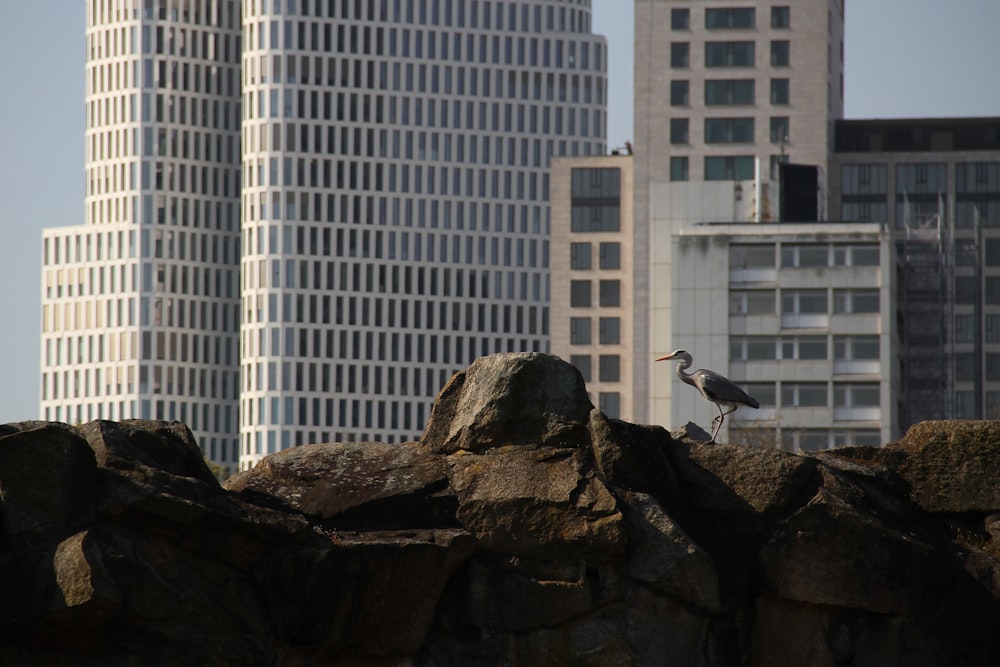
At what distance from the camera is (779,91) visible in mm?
161125

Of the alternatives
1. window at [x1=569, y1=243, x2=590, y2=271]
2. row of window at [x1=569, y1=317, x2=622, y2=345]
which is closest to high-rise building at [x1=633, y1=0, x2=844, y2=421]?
row of window at [x1=569, y1=317, x2=622, y2=345]

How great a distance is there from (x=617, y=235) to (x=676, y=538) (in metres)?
144

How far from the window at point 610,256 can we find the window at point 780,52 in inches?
864

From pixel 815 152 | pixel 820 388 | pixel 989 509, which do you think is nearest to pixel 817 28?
pixel 815 152

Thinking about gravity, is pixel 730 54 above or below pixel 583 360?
above

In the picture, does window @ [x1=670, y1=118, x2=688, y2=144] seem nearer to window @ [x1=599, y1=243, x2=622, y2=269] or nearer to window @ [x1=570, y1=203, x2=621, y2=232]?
window @ [x1=570, y1=203, x2=621, y2=232]

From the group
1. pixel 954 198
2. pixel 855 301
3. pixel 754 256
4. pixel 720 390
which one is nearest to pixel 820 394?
pixel 855 301

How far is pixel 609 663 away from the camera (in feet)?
90.4

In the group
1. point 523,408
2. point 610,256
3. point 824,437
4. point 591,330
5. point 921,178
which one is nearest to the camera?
point 523,408

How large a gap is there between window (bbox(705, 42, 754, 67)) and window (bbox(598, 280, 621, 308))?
22.3 m

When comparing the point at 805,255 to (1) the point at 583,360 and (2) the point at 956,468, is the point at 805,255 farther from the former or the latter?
(2) the point at 956,468

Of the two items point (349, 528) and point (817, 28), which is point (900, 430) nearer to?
point (817, 28)

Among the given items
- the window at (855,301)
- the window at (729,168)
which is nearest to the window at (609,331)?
the window at (729,168)

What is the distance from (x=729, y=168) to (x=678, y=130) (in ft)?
18.0
